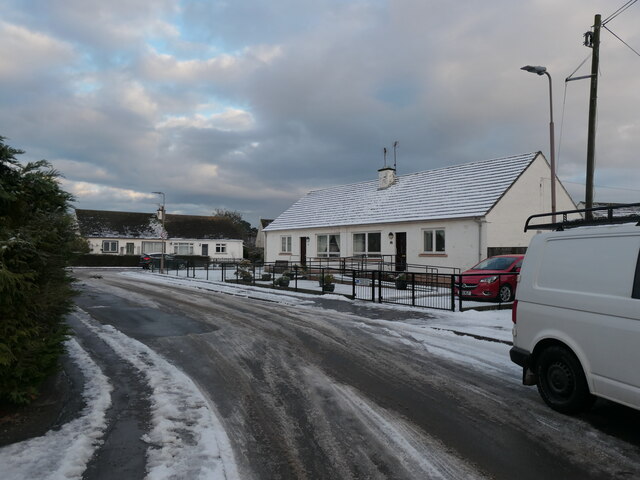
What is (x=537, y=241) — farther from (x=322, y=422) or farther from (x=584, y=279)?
(x=322, y=422)

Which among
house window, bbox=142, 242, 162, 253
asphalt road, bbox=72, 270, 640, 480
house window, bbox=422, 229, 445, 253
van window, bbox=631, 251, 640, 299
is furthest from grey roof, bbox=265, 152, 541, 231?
house window, bbox=142, 242, 162, 253

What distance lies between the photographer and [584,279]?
187 inches

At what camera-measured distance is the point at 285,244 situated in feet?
113

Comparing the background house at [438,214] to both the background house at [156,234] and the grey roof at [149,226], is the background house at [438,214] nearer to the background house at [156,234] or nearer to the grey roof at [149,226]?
the background house at [156,234]

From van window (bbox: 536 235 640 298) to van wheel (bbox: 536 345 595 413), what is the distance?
0.76m

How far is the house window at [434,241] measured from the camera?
22766mm

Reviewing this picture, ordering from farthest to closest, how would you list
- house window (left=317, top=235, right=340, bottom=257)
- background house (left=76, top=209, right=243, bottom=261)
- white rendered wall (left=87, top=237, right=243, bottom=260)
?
background house (left=76, top=209, right=243, bottom=261) < white rendered wall (left=87, top=237, right=243, bottom=260) < house window (left=317, top=235, right=340, bottom=257)

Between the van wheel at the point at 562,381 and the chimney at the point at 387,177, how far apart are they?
2551 centimetres

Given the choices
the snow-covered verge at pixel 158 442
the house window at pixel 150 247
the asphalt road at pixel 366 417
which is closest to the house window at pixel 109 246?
the house window at pixel 150 247

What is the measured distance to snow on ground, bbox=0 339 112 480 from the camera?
3.45 meters

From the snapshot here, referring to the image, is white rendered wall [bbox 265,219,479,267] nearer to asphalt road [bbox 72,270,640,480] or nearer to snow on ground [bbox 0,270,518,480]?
snow on ground [bbox 0,270,518,480]

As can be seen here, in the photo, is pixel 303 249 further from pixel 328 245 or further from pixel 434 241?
pixel 434 241

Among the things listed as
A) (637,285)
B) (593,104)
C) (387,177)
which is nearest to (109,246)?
(387,177)

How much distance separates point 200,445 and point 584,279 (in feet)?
13.8
